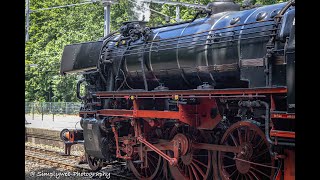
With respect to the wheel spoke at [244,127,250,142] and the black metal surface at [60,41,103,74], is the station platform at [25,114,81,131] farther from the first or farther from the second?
the wheel spoke at [244,127,250,142]

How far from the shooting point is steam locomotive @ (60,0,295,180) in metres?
5.93

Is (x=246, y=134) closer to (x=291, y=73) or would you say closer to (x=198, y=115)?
(x=198, y=115)

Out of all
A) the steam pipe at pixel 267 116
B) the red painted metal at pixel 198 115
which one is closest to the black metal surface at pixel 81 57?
the red painted metal at pixel 198 115

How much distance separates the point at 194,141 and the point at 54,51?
2543cm

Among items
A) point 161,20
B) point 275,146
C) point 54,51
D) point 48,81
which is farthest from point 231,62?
point 48,81

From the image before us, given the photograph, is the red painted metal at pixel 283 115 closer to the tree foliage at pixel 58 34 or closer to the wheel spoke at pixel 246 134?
the wheel spoke at pixel 246 134

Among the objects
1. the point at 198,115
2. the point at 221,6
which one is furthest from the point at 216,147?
the point at 221,6

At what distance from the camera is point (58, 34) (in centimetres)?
3353

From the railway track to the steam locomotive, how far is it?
385 mm

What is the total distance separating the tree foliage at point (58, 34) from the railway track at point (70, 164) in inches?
612

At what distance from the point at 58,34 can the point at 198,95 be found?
28525 millimetres

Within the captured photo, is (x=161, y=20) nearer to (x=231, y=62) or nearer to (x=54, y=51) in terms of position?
(x=54, y=51)

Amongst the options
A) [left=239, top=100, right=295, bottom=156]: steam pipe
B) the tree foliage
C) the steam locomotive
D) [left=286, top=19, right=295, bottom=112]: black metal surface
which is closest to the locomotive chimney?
the steam locomotive
